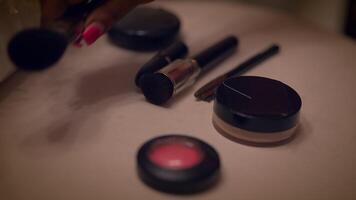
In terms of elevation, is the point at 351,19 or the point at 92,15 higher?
the point at 92,15

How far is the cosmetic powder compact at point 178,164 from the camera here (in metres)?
0.41

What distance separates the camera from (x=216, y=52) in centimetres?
62

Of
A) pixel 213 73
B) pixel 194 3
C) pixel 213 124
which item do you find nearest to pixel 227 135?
pixel 213 124

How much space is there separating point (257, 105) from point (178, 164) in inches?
4.2

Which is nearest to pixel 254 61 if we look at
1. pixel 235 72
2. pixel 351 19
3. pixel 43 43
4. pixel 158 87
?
pixel 235 72

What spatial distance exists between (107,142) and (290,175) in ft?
0.55

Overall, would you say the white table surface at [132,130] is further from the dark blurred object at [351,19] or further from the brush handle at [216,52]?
the dark blurred object at [351,19]

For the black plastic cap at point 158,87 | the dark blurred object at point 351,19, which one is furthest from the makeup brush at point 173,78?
the dark blurred object at point 351,19

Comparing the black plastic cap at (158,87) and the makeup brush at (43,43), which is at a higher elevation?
the makeup brush at (43,43)

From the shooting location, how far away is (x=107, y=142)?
48cm

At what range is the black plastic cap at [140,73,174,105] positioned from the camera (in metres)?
0.53

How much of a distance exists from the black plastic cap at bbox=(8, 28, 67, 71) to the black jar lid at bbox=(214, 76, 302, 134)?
164 mm

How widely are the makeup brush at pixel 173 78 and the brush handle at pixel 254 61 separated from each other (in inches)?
1.3

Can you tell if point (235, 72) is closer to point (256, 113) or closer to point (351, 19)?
point (256, 113)
